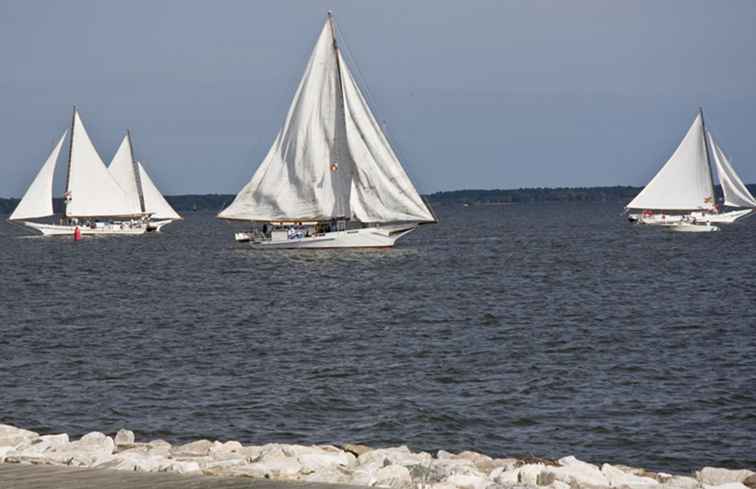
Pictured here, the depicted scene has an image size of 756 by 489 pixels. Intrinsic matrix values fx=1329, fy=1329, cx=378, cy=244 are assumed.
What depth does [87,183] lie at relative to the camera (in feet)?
289

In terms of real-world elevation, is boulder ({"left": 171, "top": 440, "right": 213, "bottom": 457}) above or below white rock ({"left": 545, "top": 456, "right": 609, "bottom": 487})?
below

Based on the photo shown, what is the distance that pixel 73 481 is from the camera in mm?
11195

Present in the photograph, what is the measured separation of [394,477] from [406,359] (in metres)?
12.3

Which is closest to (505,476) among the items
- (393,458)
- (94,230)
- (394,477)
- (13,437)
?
(394,477)

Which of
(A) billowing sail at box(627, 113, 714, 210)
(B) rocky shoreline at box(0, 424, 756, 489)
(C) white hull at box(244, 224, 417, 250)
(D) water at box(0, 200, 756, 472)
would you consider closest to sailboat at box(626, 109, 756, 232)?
(A) billowing sail at box(627, 113, 714, 210)

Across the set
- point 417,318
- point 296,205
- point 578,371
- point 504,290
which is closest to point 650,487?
point 578,371

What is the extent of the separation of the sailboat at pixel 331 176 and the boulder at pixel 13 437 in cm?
4202

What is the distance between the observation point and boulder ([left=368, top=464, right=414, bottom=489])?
11.5 m

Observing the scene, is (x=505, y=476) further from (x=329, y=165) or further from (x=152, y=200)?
(x=152, y=200)

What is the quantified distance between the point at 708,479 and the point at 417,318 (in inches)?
778

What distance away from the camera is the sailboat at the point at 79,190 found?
87812 mm

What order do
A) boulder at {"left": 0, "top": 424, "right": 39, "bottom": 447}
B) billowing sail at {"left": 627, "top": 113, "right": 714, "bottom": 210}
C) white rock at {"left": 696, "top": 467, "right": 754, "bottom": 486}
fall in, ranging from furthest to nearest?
billowing sail at {"left": 627, "top": 113, "right": 714, "bottom": 210} → boulder at {"left": 0, "top": 424, "right": 39, "bottom": 447} → white rock at {"left": 696, "top": 467, "right": 754, "bottom": 486}

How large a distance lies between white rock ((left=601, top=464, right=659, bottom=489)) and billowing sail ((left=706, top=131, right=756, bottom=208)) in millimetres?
78480

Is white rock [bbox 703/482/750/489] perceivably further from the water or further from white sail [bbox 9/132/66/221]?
white sail [bbox 9/132/66/221]
